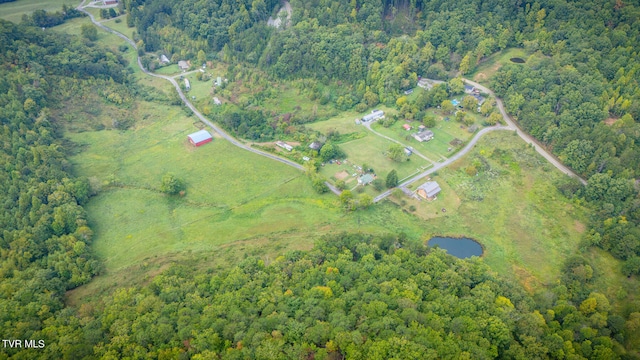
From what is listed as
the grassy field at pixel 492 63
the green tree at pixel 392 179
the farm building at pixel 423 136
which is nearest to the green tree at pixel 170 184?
the green tree at pixel 392 179

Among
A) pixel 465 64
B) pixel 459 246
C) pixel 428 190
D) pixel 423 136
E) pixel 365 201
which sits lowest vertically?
pixel 459 246

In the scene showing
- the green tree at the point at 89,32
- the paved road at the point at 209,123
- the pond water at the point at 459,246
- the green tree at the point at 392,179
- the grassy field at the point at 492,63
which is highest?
the grassy field at the point at 492,63

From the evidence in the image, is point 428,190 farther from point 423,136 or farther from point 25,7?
point 25,7

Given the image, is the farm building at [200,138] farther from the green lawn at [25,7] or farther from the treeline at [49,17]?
the green lawn at [25,7]

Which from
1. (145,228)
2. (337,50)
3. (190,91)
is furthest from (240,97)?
(145,228)

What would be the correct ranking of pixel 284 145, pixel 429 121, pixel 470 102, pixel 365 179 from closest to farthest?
pixel 365 179 → pixel 284 145 → pixel 429 121 → pixel 470 102

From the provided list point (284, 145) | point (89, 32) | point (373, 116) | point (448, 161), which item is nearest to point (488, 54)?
point (373, 116)

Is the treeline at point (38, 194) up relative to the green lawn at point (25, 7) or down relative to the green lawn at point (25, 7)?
down
